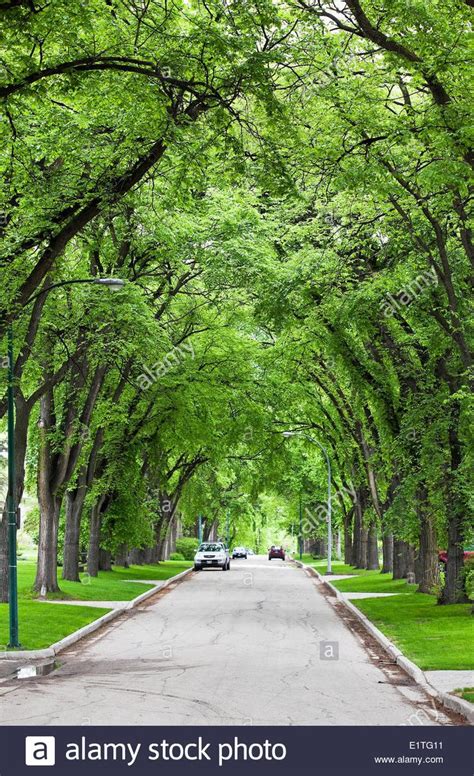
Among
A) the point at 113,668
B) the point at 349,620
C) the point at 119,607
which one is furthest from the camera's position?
the point at 119,607

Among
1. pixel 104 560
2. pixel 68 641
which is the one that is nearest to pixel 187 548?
pixel 104 560

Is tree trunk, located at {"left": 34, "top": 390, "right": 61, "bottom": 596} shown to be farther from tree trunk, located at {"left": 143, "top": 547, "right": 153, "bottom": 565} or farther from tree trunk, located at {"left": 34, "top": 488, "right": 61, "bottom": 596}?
tree trunk, located at {"left": 143, "top": 547, "right": 153, "bottom": 565}

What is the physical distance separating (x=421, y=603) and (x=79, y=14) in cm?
2083

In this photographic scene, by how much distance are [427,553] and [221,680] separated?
17.9m

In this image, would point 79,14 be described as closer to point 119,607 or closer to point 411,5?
point 411,5

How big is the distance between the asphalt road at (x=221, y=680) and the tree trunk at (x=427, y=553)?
186 inches

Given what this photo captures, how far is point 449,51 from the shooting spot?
13.5 meters

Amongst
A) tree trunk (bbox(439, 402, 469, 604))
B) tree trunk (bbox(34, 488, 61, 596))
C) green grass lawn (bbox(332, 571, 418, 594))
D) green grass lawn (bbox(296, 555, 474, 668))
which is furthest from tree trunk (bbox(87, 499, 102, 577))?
tree trunk (bbox(439, 402, 469, 604))

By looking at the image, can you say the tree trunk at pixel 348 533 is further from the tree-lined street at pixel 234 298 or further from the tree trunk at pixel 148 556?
the tree-lined street at pixel 234 298

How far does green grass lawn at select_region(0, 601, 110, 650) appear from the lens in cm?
1966

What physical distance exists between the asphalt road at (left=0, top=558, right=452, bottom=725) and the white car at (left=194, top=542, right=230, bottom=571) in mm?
33258

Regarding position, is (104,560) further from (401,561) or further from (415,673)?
(415,673)

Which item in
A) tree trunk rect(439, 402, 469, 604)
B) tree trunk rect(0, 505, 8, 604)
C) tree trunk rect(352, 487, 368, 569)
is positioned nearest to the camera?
tree trunk rect(439, 402, 469, 604)
